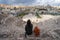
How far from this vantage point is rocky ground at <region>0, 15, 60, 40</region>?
1245cm

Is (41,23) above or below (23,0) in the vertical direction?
below

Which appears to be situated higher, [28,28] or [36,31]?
[28,28]

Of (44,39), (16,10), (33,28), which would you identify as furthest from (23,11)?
(44,39)

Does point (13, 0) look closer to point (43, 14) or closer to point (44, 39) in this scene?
point (43, 14)

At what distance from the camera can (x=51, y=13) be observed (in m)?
13.6

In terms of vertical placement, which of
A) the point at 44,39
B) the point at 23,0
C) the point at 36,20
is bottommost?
the point at 44,39

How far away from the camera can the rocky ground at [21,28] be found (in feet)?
40.8

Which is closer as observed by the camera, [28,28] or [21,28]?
[28,28]

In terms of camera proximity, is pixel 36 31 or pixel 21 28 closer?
pixel 36 31

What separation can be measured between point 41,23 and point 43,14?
2.03 feet

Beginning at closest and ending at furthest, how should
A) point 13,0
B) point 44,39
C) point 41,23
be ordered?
point 44,39 → point 41,23 → point 13,0

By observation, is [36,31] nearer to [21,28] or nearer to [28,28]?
[28,28]

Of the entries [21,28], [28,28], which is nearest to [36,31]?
[28,28]

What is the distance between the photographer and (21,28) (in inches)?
523
